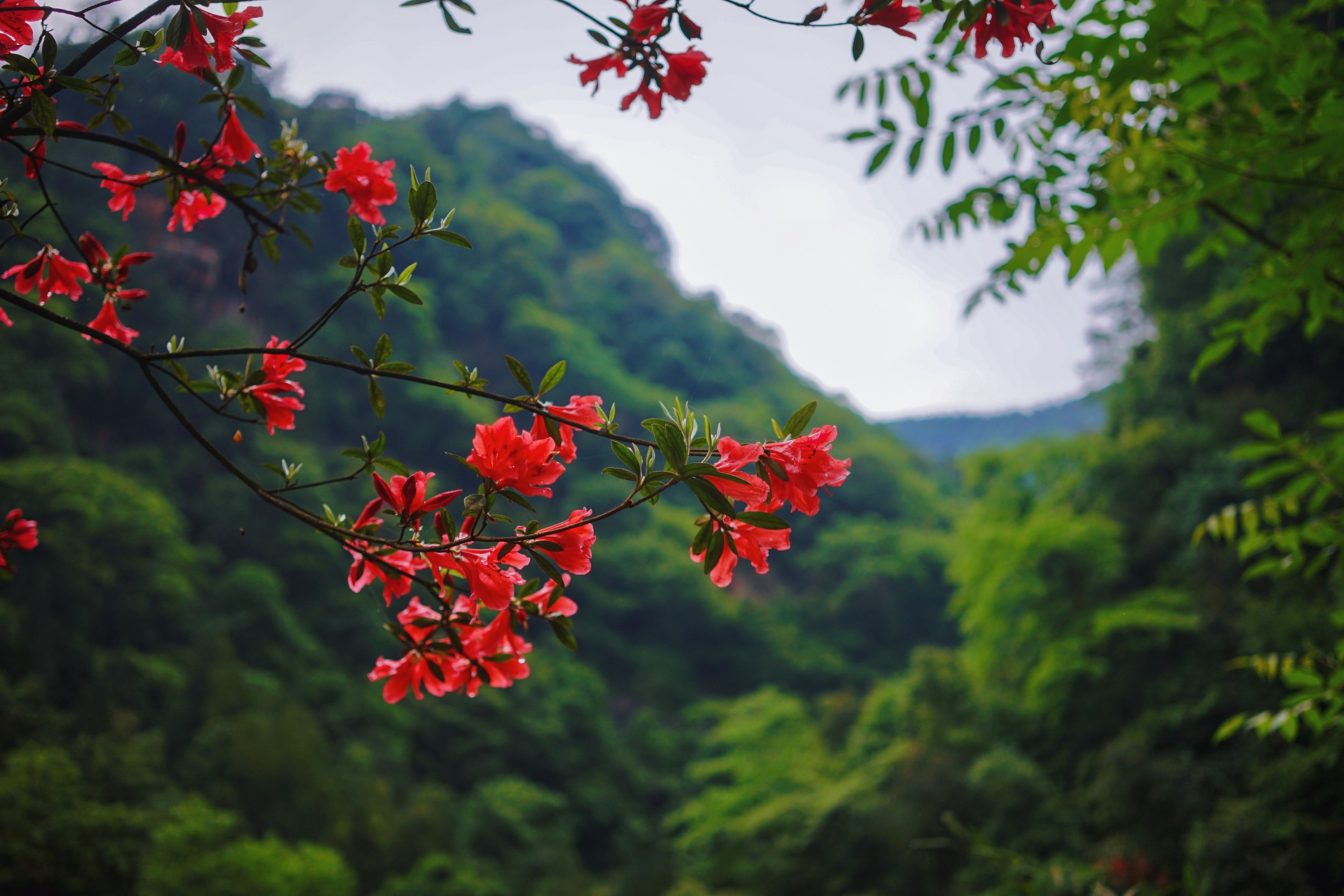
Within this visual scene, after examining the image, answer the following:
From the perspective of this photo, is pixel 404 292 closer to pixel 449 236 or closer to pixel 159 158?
pixel 449 236

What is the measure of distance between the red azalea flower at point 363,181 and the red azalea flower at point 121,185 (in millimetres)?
159

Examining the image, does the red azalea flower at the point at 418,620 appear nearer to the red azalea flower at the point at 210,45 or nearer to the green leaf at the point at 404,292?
the green leaf at the point at 404,292

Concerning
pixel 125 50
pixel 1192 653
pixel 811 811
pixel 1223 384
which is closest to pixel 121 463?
pixel 811 811

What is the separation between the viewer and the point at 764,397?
19.1 meters

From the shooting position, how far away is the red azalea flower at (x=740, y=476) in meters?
0.51

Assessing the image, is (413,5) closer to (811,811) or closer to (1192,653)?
(1192,653)

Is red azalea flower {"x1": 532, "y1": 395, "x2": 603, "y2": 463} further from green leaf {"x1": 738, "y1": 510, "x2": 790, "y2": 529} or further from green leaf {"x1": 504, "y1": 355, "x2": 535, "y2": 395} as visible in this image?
green leaf {"x1": 738, "y1": 510, "x2": 790, "y2": 529}

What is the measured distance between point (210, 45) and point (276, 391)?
0.89 ft

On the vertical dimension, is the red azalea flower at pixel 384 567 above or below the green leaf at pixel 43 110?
below

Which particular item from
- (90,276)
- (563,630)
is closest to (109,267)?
(90,276)

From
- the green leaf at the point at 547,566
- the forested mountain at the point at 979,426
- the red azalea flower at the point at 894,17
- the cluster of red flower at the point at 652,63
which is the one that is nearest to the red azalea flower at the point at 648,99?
the cluster of red flower at the point at 652,63

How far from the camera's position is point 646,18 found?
585mm

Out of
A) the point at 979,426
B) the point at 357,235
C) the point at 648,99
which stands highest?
the point at 979,426

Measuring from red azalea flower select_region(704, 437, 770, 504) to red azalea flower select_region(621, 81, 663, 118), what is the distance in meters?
0.31
